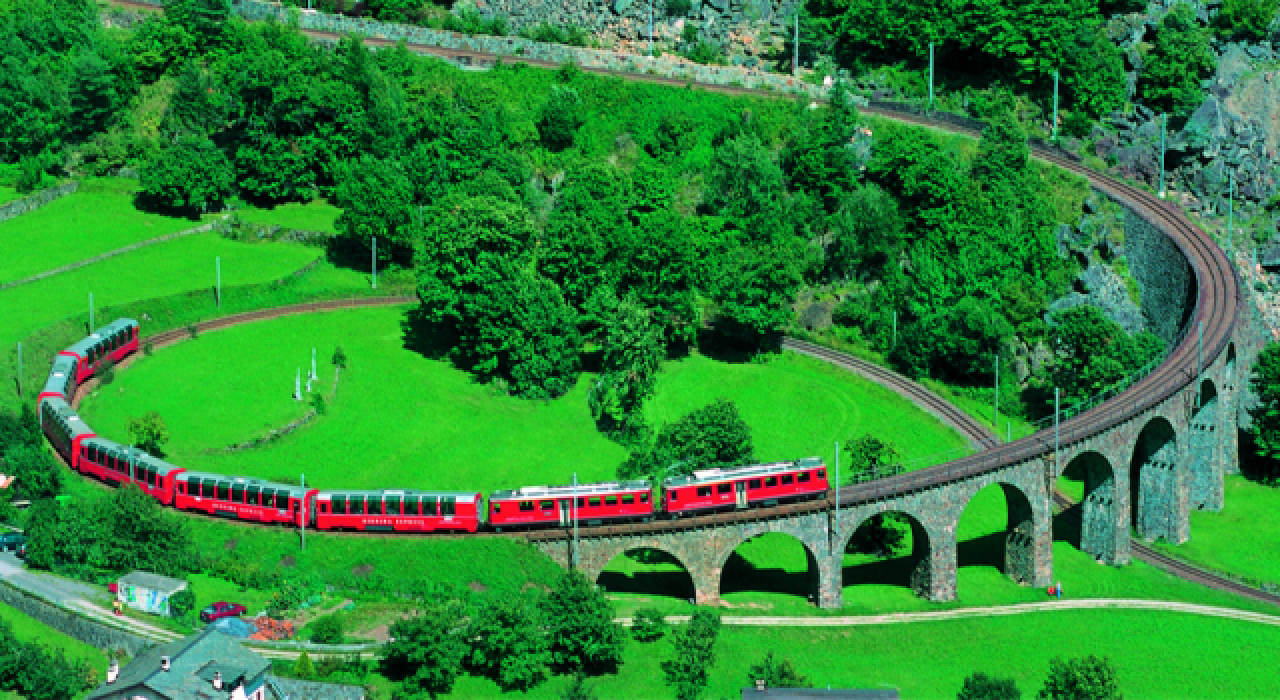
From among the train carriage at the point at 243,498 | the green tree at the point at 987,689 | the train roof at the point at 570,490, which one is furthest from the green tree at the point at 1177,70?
the train carriage at the point at 243,498

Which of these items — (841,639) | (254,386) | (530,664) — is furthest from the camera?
(254,386)

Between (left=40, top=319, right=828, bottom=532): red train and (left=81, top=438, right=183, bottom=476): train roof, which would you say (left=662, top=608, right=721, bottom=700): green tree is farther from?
(left=81, top=438, right=183, bottom=476): train roof

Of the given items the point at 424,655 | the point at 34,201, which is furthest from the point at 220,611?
the point at 34,201

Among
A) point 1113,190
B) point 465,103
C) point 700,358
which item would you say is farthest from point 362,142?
point 1113,190

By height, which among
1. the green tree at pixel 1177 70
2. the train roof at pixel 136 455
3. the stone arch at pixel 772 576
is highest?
the green tree at pixel 1177 70

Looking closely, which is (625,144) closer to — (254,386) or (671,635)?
(254,386)

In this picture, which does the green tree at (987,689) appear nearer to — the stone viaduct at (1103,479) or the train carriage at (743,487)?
the stone viaduct at (1103,479)

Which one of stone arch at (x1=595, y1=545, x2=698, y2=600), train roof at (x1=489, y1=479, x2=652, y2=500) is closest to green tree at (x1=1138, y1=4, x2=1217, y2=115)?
stone arch at (x1=595, y1=545, x2=698, y2=600)
